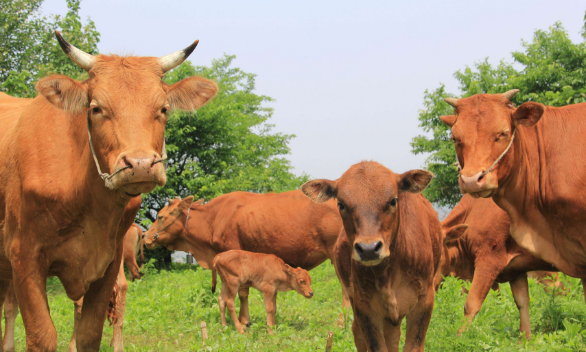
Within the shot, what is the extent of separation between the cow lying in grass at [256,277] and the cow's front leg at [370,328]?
15.3 feet

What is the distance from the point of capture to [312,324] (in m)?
8.54

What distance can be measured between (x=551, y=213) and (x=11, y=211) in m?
5.35

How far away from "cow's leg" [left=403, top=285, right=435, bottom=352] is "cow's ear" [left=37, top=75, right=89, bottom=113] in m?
3.47

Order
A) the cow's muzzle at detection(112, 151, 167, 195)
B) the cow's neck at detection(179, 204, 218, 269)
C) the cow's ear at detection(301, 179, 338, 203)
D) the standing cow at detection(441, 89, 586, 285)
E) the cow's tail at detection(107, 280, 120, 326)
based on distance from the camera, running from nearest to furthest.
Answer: the cow's muzzle at detection(112, 151, 167, 195) < the cow's ear at detection(301, 179, 338, 203) < the standing cow at detection(441, 89, 586, 285) < the cow's tail at detection(107, 280, 120, 326) < the cow's neck at detection(179, 204, 218, 269)

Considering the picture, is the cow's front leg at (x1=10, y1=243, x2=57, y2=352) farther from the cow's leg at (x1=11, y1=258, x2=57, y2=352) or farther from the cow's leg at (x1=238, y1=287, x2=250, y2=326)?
the cow's leg at (x1=238, y1=287, x2=250, y2=326)

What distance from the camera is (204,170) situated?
24062mm

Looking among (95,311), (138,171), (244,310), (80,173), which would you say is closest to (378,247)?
(138,171)

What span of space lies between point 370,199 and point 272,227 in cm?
720

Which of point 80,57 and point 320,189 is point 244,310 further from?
point 80,57

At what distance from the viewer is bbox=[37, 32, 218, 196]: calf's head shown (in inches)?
134

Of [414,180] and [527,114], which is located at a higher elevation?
[527,114]

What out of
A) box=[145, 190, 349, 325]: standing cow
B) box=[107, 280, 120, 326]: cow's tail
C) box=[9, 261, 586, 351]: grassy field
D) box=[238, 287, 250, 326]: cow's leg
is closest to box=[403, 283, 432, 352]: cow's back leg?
box=[9, 261, 586, 351]: grassy field

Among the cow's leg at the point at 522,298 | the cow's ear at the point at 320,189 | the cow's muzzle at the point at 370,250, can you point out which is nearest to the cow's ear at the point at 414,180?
the cow's ear at the point at 320,189

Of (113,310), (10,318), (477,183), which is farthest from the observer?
(10,318)
